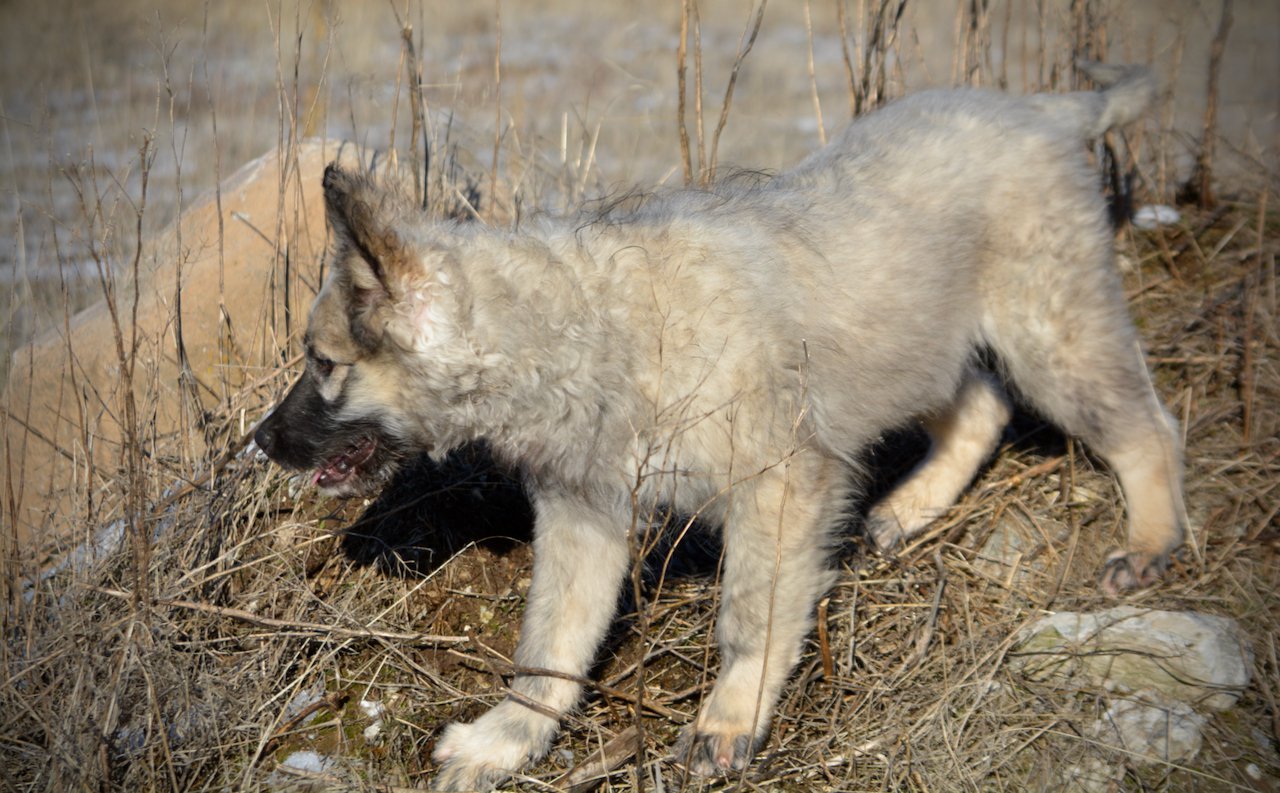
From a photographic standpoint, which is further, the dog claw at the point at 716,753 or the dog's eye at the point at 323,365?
the dog claw at the point at 716,753

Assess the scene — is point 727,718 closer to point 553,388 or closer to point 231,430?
point 553,388

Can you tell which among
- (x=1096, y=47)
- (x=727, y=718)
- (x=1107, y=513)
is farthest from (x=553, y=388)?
(x=1096, y=47)

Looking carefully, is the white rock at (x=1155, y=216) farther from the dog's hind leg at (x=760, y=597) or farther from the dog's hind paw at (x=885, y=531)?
the dog's hind leg at (x=760, y=597)

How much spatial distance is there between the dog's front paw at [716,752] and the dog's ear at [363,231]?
1.45m

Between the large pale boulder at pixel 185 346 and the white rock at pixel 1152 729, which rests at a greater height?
the large pale boulder at pixel 185 346

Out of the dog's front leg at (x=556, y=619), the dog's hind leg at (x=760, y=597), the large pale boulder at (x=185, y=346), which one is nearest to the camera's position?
the dog's hind leg at (x=760, y=597)

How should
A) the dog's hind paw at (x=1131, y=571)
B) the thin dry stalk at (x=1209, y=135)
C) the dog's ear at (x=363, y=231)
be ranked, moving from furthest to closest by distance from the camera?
the thin dry stalk at (x=1209, y=135)
the dog's hind paw at (x=1131, y=571)
the dog's ear at (x=363, y=231)

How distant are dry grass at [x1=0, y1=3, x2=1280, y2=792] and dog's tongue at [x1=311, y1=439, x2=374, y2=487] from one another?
1.60ft

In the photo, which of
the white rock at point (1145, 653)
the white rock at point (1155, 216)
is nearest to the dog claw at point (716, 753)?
the white rock at point (1145, 653)

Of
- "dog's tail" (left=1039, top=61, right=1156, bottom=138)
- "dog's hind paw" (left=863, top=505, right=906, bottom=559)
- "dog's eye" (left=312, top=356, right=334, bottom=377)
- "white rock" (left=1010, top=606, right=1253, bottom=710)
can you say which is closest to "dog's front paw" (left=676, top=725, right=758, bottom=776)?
"white rock" (left=1010, top=606, right=1253, bottom=710)

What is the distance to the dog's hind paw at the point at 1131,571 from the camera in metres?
3.43

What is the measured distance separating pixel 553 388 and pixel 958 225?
1.39m

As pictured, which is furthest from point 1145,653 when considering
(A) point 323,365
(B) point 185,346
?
(B) point 185,346

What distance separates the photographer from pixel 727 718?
284 cm
